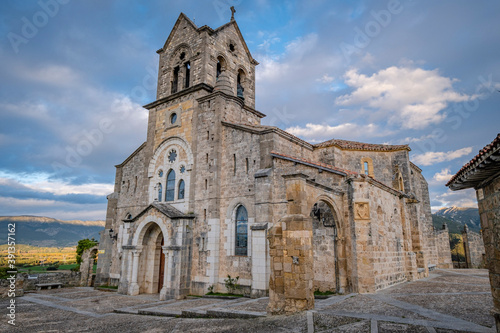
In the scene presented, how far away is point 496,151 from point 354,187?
8.87 m

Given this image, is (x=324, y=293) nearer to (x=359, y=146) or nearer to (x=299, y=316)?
(x=299, y=316)

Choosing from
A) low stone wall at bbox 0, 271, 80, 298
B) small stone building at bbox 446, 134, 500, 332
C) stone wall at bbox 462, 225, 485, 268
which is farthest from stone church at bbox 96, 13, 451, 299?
stone wall at bbox 462, 225, 485, 268

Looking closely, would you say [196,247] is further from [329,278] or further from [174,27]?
[174,27]

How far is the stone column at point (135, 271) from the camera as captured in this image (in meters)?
18.0

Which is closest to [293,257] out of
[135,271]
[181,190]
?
[181,190]

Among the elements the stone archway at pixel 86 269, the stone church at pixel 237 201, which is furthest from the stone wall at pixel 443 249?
the stone archway at pixel 86 269

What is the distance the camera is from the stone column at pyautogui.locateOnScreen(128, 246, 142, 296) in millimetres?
18031

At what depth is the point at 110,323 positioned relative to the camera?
1128 cm

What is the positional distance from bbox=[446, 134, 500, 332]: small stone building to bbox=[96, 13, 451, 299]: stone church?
16.2 feet

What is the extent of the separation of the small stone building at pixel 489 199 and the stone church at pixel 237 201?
16.2ft

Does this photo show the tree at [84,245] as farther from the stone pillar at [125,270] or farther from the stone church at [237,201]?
the stone pillar at [125,270]

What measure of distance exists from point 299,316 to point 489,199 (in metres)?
5.94

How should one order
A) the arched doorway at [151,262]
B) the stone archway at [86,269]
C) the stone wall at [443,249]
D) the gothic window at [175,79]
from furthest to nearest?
the stone wall at [443,249] < the stone archway at [86,269] < the gothic window at [175,79] < the arched doorway at [151,262]

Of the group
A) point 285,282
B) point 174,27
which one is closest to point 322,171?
point 285,282
